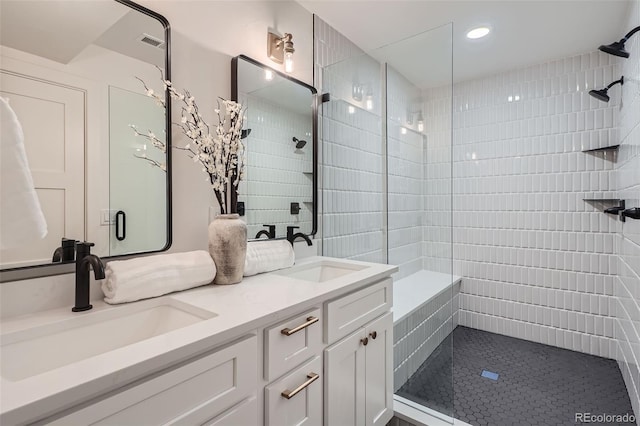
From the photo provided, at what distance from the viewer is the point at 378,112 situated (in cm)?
246

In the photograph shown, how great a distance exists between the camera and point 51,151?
97 cm

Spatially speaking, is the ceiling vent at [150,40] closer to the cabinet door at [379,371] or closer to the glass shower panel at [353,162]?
the glass shower panel at [353,162]

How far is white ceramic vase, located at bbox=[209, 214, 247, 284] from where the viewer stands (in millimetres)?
1232

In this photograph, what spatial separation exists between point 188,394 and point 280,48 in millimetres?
1711

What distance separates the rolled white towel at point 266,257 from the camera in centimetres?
140

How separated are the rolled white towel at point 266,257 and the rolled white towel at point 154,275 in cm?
22

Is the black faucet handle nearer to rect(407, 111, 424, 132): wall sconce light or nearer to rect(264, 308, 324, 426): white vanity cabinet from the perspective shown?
rect(264, 308, 324, 426): white vanity cabinet

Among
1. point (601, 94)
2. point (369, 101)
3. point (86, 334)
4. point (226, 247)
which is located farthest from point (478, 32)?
point (86, 334)

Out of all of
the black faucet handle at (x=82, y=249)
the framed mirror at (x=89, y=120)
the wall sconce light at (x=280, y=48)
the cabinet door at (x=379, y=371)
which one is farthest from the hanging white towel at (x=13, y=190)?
the wall sconce light at (x=280, y=48)

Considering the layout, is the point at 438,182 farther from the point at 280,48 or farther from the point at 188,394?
the point at 188,394

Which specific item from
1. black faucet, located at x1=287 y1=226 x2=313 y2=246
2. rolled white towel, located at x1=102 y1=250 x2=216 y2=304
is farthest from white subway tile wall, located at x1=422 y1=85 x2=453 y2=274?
rolled white towel, located at x1=102 y1=250 x2=216 y2=304

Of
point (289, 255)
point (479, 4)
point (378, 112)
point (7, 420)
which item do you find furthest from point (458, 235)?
point (7, 420)

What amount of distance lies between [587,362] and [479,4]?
275 cm

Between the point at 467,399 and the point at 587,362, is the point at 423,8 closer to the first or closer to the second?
the point at 467,399
